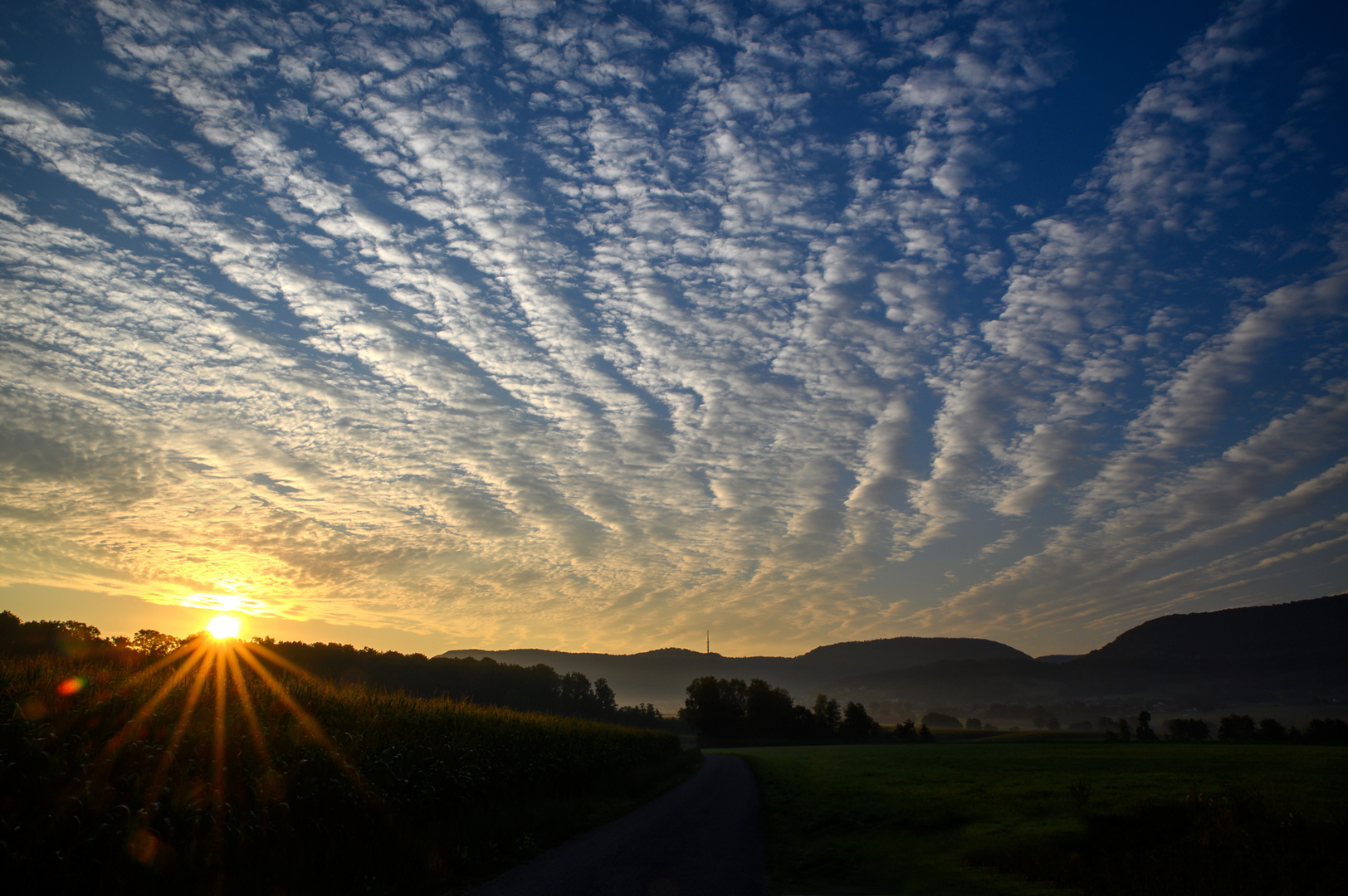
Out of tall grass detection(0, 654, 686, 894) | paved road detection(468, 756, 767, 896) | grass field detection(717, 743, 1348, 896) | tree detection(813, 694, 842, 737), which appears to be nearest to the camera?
tall grass detection(0, 654, 686, 894)

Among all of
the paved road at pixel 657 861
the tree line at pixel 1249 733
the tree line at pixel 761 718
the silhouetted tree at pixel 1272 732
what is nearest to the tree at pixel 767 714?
the tree line at pixel 761 718

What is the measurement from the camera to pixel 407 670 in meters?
106

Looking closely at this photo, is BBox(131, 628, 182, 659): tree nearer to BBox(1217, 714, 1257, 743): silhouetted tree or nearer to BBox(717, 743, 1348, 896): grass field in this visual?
BBox(717, 743, 1348, 896): grass field

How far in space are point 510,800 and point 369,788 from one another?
7.39 metres

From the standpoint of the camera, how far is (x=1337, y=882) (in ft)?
35.4

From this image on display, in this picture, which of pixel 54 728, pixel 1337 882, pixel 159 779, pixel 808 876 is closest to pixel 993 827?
pixel 808 876

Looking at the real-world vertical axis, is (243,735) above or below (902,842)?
above

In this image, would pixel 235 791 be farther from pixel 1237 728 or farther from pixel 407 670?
pixel 1237 728

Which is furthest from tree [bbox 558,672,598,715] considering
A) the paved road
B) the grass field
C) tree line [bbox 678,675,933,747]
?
the grass field

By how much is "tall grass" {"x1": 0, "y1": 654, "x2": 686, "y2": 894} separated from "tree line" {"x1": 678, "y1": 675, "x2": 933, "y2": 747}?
127 metres

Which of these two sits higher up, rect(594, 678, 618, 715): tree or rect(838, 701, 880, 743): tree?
rect(594, 678, 618, 715): tree

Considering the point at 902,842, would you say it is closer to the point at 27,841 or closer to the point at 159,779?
the point at 159,779

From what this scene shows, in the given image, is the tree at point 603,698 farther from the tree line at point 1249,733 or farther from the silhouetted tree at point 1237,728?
the silhouetted tree at point 1237,728

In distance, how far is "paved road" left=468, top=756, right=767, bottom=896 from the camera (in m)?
12.1
